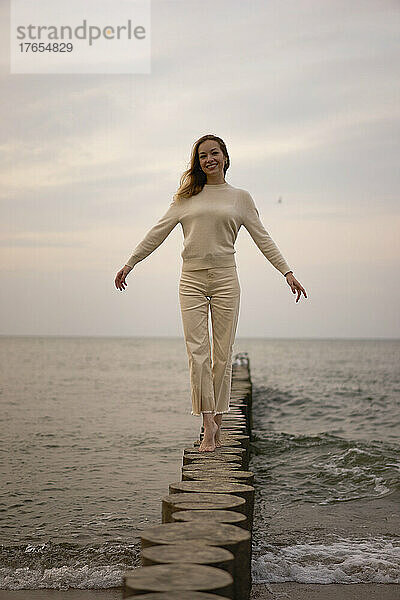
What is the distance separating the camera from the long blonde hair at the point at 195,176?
5090 millimetres

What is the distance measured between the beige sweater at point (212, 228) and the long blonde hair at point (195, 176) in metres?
0.04

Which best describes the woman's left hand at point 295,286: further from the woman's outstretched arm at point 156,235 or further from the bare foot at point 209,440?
the bare foot at point 209,440

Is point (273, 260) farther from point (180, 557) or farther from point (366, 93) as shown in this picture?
point (366, 93)

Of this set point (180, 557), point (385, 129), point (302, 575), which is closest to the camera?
point (180, 557)

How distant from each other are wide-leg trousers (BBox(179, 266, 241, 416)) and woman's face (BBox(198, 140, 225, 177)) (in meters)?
0.70

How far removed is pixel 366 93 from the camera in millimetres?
16031

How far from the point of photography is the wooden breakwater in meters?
2.50

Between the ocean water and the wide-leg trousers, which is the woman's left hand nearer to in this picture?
the wide-leg trousers

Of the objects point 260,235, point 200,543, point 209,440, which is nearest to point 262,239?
point 260,235

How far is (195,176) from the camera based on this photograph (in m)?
5.11

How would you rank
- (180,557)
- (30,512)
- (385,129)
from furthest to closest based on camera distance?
(385,129), (30,512), (180,557)

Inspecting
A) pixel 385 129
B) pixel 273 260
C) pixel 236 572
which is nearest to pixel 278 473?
pixel 273 260

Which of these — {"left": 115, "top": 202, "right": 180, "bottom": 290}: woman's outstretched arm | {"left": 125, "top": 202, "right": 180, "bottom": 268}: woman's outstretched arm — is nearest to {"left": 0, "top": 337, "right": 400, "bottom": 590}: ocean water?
{"left": 115, "top": 202, "right": 180, "bottom": 290}: woman's outstretched arm

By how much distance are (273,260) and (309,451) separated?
19.4ft
